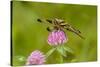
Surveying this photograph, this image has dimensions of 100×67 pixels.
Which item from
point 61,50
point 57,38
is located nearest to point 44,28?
point 57,38

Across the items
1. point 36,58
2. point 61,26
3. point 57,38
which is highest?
point 61,26

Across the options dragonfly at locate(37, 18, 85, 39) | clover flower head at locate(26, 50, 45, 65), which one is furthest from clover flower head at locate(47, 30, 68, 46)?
clover flower head at locate(26, 50, 45, 65)

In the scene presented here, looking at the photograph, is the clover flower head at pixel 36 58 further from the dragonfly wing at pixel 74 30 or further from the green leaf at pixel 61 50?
the dragonfly wing at pixel 74 30

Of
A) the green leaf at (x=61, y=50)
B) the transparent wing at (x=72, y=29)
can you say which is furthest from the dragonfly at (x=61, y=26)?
the green leaf at (x=61, y=50)

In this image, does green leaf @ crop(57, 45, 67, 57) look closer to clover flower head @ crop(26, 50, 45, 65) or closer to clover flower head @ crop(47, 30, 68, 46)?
clover flower head @ crop(47, 30, 68, 46)

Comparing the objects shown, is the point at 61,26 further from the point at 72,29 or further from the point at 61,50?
the point at 61,50

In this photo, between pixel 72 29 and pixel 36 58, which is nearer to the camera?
pixel 36 58
